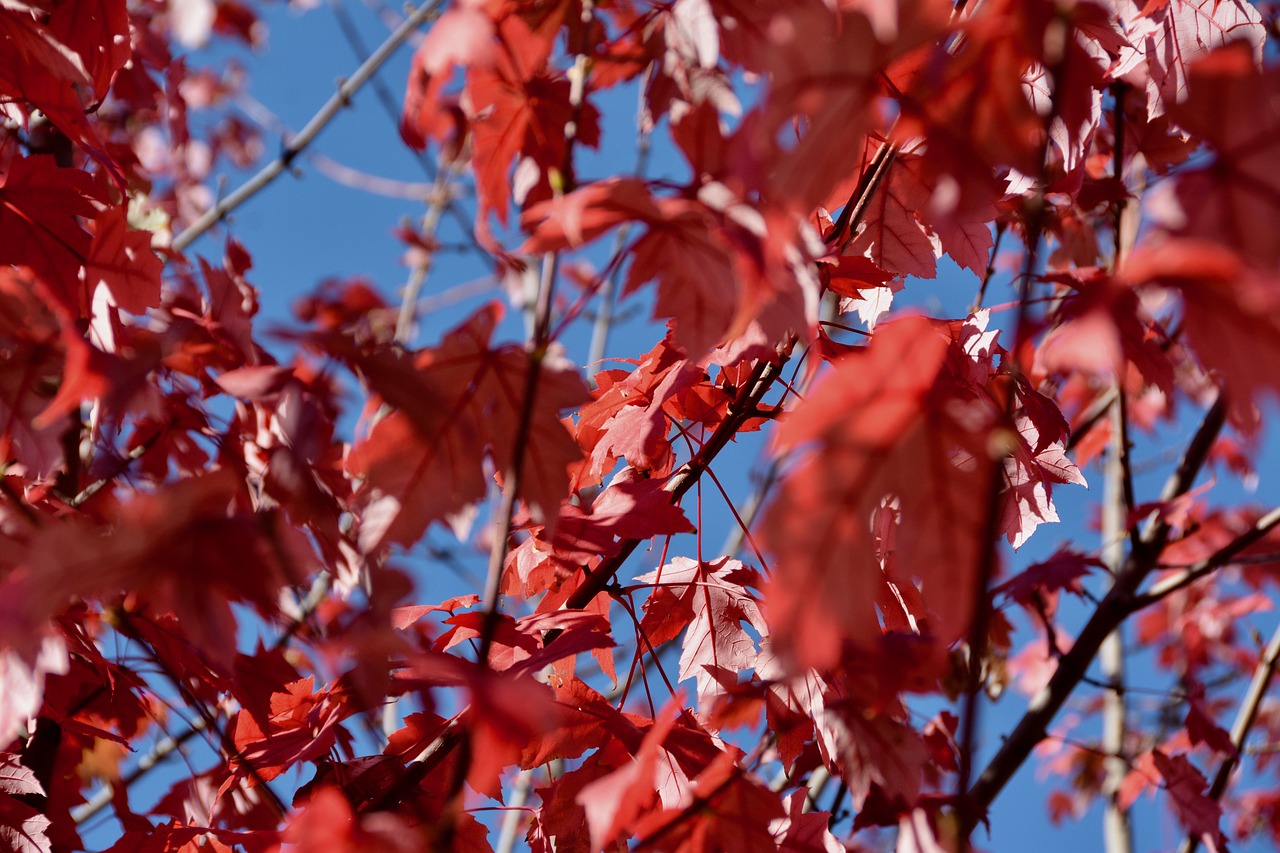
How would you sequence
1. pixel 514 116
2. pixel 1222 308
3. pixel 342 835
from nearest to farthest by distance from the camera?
pixel 1222 308
pixel 342 835
pixel 514 116

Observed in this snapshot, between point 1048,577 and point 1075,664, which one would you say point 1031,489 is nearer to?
point 1048,577

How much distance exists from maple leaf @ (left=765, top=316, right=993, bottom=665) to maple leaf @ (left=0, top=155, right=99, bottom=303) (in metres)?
1.14

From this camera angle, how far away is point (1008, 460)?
143cm

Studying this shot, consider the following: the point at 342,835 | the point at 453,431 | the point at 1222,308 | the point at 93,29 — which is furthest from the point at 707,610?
the point at 93,29

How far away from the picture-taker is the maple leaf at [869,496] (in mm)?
624

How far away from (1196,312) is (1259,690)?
2224mm

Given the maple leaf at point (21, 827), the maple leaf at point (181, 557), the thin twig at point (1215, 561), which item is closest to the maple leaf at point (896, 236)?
the maple leaf at point (181, 557)

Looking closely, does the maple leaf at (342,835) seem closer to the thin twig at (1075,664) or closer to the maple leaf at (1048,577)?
the thin twig at (1075,664)

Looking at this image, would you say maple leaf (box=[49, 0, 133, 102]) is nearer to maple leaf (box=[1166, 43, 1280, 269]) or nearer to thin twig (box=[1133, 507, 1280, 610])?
maple leaf (box=[1166, 43, 1280, 269])

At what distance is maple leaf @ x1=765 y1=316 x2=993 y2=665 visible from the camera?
2.05 ft

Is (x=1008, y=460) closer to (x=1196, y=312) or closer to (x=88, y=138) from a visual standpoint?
(x=1196, y=312)

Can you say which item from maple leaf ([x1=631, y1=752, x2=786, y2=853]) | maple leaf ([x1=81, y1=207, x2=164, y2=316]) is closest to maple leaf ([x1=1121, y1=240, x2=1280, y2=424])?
maple leaf ([x1=631, y1=752, x2=786, y2=853])

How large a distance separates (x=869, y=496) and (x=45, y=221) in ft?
4.16

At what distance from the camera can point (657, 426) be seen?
1.22 meters
